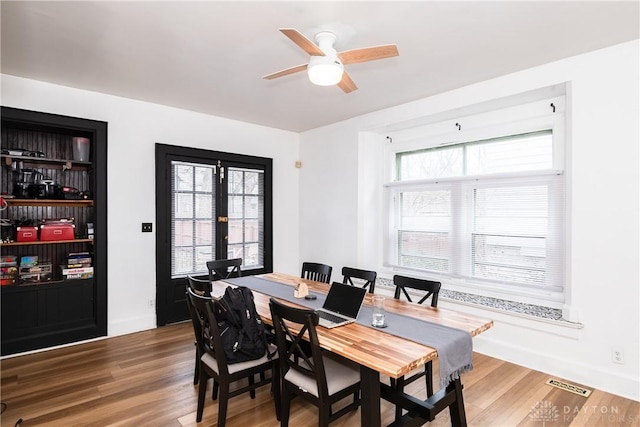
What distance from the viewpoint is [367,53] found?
2229mm

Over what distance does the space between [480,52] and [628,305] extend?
2264 mm

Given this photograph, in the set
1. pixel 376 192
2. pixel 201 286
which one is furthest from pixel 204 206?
pixel 376 192

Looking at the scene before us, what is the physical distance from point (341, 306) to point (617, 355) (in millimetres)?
2230

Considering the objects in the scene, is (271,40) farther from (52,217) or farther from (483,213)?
(52,217)

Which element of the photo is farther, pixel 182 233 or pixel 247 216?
pixel 247 216

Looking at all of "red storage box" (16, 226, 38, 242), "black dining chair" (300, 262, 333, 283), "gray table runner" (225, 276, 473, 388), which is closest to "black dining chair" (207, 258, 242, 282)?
"black dining chair" (300, 262, 333, 283)

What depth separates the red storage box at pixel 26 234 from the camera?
3350mm

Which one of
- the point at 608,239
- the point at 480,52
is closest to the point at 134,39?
the point at 480,52

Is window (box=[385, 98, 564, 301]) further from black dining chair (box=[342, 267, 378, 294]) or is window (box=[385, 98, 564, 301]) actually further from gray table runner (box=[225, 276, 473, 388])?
gray table runner (box=[225, 276, 473, 388])

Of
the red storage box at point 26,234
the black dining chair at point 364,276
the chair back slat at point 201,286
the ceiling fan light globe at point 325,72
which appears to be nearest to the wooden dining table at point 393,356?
the chair back slat at point 201,286

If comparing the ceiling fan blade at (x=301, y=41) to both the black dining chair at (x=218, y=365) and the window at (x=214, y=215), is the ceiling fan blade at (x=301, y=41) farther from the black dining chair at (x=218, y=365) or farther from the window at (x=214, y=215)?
the window at (x=214, y=215)

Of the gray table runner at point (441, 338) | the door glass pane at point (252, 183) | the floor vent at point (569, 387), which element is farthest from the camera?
the door glass pane at point (252, 183)

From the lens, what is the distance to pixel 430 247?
427 centimetres

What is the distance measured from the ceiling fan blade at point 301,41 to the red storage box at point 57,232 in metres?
3.13
